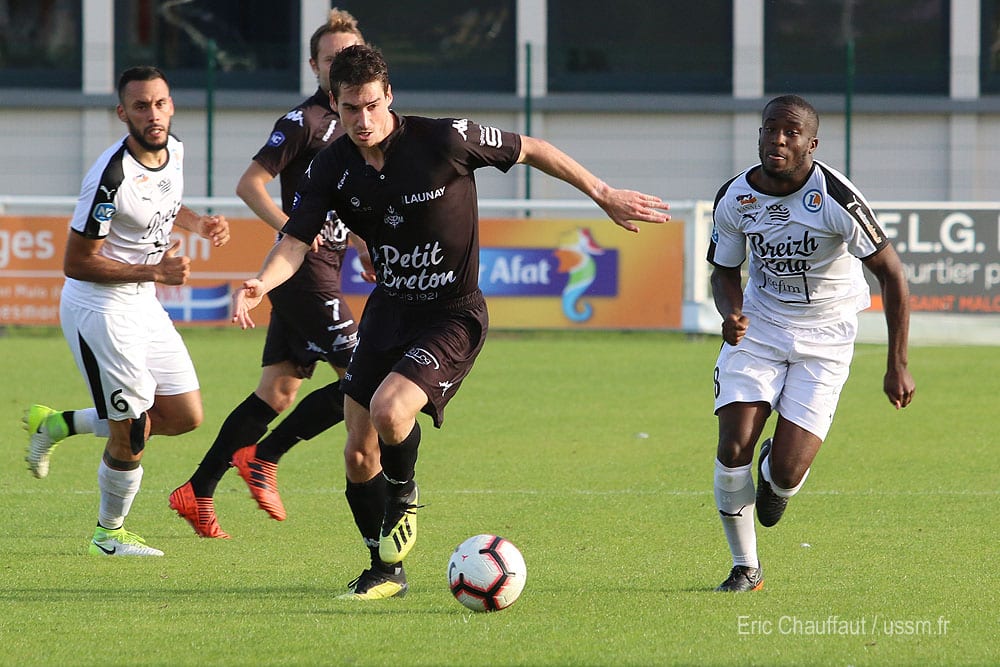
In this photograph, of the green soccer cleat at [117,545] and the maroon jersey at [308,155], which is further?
the maroon jersey at [308,155]

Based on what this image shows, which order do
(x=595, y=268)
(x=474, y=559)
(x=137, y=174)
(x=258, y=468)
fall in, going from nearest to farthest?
(x=474, y=559)
(x=137, y=174)
(x=258, y=468)
(x=595, y=268)

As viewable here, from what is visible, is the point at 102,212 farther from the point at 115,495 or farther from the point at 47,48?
the point at 47,48

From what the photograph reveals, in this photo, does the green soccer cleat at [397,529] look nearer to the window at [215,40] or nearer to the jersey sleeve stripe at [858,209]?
the jersey sleeve stripe at [858,209]

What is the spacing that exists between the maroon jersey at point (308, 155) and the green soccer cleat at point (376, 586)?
215cm

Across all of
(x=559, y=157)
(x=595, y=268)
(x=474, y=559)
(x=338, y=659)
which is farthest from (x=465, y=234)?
(x=595, y=268)

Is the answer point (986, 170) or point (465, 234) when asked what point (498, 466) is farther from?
point (986, 170)

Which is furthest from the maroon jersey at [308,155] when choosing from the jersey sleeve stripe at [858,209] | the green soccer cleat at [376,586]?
the jersey sleeve stripe at [858,209]

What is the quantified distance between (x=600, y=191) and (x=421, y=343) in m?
0.90

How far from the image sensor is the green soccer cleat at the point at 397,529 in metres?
5.55

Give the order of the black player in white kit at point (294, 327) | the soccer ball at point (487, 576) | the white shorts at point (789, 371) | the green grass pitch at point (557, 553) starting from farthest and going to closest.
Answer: the black player in white kit at point (294, 327)
the white shorts at point (789, 371)
the soccer ball at point (487, 576)
the green grass pitch at point (557, 553)

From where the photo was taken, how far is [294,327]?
293 inches

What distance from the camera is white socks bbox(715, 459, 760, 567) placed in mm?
5773

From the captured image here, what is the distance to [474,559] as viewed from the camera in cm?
534

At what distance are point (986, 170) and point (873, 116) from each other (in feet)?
6.21
